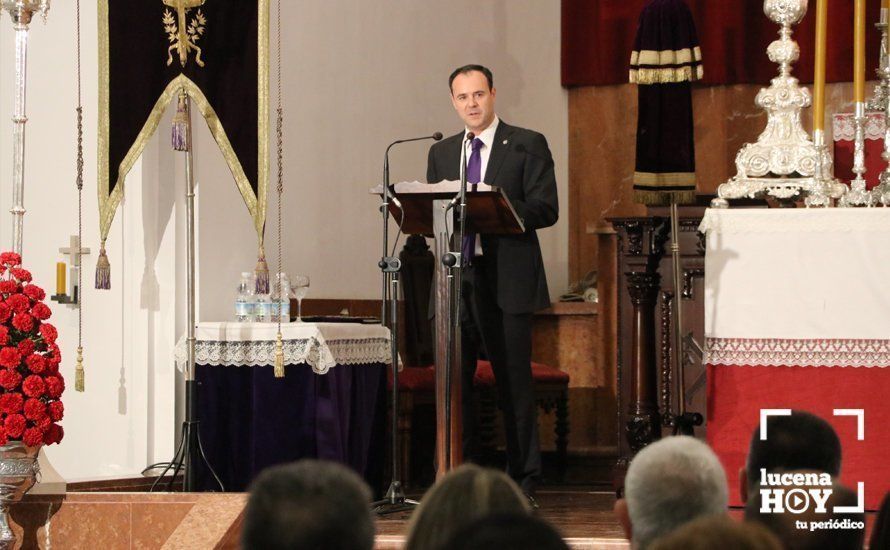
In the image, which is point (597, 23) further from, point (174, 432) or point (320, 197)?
point (174, 432)

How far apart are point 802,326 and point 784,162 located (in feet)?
2.48

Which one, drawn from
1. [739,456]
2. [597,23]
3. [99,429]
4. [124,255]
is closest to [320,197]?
[124,255]

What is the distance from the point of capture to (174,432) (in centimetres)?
663

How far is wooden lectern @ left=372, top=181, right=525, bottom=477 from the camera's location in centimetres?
512

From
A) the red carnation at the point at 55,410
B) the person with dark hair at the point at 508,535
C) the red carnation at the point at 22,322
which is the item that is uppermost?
the red carnation at the point at 22,322

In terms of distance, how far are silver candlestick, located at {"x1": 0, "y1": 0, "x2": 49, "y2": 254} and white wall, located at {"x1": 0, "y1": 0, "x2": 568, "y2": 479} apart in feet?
2.60

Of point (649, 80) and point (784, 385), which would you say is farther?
point (649, 80)

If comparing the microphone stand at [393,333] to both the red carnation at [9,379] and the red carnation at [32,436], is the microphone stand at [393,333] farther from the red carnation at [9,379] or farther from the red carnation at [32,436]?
the red carnation at [9,379]

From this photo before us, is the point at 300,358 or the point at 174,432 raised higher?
the point at 300,358

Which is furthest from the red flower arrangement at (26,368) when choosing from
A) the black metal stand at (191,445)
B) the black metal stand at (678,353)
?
the black metal stand at (678,353)

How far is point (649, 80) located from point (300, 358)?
7.29ft

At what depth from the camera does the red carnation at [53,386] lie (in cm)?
540
